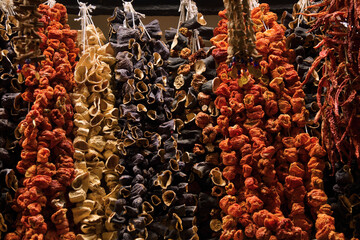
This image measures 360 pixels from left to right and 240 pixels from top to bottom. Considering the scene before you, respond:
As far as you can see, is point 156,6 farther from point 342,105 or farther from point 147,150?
point 342,105

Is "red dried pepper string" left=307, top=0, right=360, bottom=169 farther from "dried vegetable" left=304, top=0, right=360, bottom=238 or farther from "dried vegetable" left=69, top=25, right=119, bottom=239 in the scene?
"dried vegetable" left=69, top=25, right=119, bottom=239

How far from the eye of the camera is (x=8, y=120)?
6.45 ft

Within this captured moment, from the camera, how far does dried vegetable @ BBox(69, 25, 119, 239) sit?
75.3 inches

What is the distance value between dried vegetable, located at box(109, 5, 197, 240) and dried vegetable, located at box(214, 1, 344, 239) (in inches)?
7.2

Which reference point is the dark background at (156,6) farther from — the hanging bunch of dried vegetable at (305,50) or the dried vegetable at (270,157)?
the dried vegetable at (270,157)

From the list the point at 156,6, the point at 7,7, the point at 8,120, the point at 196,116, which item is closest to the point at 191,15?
the point at 156,6

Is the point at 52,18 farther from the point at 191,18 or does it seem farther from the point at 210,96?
the point at 210,96

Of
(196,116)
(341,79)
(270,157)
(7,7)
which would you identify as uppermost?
(7,7)

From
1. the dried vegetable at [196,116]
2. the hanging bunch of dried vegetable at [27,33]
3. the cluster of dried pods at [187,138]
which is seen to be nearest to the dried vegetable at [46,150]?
the cluster of dried pods at [187,138]

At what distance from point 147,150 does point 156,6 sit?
2.87 feet

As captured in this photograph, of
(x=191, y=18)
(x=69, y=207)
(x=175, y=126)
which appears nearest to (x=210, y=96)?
(x=175, y=126)

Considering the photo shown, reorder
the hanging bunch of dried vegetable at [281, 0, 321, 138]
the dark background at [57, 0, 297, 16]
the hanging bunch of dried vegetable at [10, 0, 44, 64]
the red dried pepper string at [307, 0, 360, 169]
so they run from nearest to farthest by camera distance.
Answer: the hanging bunch of dried vegetable at [10, 0, 44, 64] < the red dried pepper string at [307, 0, 360, 169] < the hanging bunch of dried vegetable at [281, 0, 321, 138] < the dark background at [57, 0, 297, 16]

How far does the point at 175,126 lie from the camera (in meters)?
2.04

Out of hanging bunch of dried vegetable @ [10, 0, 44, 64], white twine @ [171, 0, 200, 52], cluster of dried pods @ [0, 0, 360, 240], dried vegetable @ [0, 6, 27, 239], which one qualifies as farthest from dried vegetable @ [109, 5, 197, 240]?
hanging bunch of dried vegetable @ [10, 0, 44, 64]
